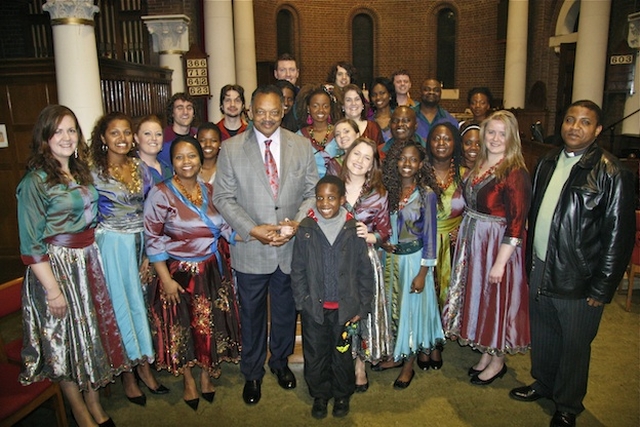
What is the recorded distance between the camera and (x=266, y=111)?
2840 mm

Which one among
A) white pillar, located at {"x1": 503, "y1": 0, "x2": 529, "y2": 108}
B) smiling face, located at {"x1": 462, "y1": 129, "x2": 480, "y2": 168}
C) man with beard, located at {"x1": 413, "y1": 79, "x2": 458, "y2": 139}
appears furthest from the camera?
white pillar, located at {"x1": 503, "y1": 0, "x2": 529, "y2": 108}

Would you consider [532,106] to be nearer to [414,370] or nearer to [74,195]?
[414,370]

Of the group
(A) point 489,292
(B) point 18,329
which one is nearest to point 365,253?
(A) point 489,292

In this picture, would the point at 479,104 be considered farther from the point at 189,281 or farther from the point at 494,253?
the point at 189,281

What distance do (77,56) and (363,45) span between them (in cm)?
1212

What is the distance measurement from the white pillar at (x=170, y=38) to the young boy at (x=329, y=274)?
6163mm

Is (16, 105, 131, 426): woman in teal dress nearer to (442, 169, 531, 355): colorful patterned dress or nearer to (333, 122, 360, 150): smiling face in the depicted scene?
(333, 122, 360, 150): smiling face

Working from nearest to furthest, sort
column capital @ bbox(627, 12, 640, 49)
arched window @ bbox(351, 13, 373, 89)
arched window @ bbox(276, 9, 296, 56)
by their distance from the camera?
1. column capital @ bbox(627, 12, 640, 49)
2. arched window @ bbox(276, 9, 296, 56)
3. arched window @ bbox(351, 13, 373, 89)

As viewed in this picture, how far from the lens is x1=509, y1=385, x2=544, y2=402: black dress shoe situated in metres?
3.16

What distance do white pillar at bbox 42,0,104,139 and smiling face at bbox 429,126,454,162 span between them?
3.66m

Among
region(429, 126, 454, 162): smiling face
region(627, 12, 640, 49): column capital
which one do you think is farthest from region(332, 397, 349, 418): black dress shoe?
region(627, 12, 640, 49): column capital

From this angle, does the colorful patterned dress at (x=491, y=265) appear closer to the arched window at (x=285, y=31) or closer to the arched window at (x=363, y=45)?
the arched window at (x=285, y=31)

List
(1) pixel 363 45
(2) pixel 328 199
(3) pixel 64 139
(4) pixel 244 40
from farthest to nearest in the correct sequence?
1. (1) pixel 363 45
2. (4) pixel 244 40
3. (2) pixel 328 199
4. (3) pixel 64 139

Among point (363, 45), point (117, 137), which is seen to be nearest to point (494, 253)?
point (117, 137)
